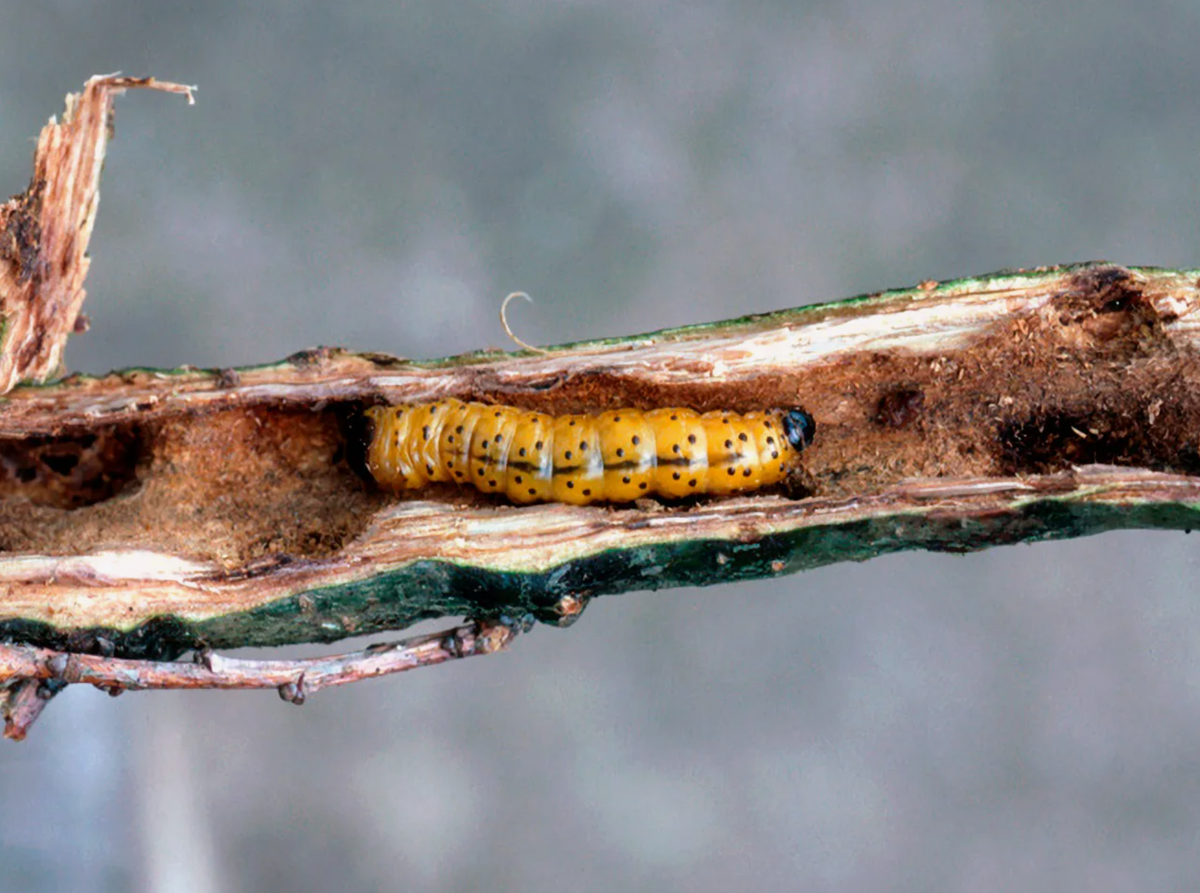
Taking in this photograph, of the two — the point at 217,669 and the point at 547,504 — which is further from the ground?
the point at 547,504

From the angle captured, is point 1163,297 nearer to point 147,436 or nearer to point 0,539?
point 147,436

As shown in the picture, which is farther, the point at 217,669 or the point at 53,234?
Result: the point at 53,234

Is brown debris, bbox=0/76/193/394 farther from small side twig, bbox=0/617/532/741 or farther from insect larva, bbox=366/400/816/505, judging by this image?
insect larva, bbox=366/400/816/505

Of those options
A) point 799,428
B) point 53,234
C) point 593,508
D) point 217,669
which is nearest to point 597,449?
point 593,508

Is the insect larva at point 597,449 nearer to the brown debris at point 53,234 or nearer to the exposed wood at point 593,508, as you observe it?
the exposed wood at point 593,508

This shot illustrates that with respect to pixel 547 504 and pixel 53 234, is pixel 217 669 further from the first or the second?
pixel 53 234

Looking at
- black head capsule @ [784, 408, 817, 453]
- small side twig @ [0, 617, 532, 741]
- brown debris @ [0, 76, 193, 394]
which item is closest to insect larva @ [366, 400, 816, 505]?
black head capsule @ [784, 408, 817, 453]

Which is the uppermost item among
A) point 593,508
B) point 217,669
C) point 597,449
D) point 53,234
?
point 53,234
